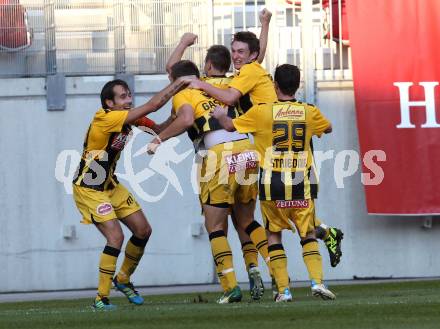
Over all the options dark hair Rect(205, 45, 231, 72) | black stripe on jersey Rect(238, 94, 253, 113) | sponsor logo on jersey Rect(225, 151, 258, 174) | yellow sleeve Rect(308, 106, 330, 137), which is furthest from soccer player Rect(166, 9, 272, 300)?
yellow sleeve Rect(308, 106, 330, 137)

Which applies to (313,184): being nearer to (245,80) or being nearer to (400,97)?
(245,80)

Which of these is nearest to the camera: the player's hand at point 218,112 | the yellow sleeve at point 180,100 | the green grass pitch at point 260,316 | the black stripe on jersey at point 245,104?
the green grass pitch at point 260,316

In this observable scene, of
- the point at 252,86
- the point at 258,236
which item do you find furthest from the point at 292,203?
the point at 252,86

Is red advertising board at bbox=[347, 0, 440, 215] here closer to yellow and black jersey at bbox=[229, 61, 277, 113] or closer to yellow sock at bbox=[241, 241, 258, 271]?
yellow sock at bbox=[241, 241, 258, 271]

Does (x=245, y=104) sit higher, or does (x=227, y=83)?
(x=227, y=83)

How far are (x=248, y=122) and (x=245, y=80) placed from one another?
21.6 inches

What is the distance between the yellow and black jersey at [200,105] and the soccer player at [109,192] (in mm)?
341

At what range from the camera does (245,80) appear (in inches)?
380

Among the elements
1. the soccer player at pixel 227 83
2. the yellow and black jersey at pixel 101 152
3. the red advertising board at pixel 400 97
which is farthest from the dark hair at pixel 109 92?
the red advertising board at pixel 400 97

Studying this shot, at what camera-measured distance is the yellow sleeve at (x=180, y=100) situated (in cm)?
963

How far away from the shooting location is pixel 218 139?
9.67m

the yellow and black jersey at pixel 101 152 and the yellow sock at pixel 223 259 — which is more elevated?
the yellow and black jersey at pixel 101 152

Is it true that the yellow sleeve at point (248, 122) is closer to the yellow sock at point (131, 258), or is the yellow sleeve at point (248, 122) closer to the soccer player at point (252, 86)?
the soccer player at point (252, 86)

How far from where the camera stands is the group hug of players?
9273mm
